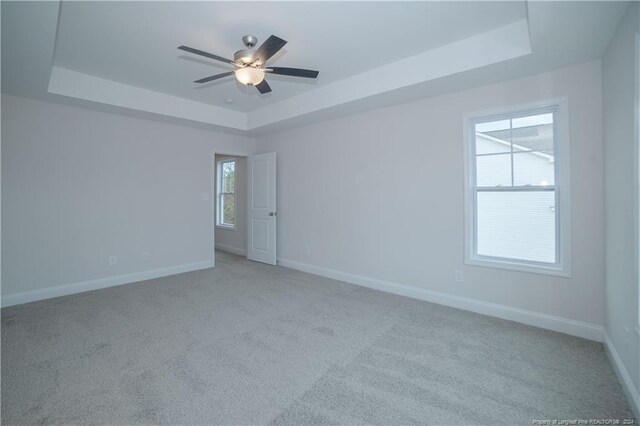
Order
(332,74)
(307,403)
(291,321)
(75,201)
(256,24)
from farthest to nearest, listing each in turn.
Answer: (75,201) < (332,74) < (291,321) < (256,24) < (307,403)

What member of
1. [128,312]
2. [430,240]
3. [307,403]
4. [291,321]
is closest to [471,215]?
[430,240]

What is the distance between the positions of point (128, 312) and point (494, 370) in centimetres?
357

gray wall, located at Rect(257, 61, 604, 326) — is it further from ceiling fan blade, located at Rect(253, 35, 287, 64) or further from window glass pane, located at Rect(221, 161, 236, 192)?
Result: ceiling fan blade, located at Rect(253, 35, 287, 64)

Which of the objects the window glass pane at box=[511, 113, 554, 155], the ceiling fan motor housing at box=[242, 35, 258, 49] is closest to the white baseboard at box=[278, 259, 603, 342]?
the window glass pane at box=[511, 113, 554, 155]

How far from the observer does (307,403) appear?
6.12 ft

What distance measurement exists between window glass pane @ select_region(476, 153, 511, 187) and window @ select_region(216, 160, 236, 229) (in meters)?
5.07

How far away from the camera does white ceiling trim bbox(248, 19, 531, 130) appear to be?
8.50 feet

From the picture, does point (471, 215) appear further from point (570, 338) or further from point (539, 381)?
point (539, 381)

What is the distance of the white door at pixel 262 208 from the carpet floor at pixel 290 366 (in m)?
2.02

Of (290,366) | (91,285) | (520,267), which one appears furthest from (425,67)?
(91,285)

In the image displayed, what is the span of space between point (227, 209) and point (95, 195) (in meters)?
3.15

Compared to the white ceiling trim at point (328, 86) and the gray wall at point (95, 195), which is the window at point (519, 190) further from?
the gray wall at point (95, 195)

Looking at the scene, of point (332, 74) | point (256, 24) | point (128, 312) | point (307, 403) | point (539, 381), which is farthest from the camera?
point (332, 74)

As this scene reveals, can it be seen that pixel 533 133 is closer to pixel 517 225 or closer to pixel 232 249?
pixel 517 225
